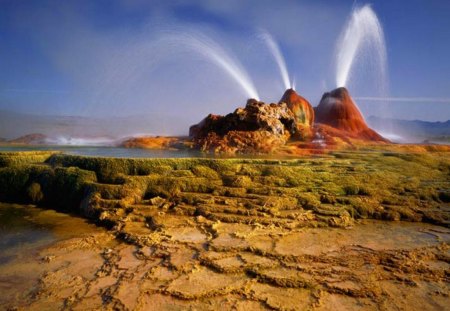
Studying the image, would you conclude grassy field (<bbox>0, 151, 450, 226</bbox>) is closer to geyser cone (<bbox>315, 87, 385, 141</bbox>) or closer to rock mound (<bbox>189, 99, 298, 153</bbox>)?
rock mound (<bbox>189, 99, 298, 153</bbox>)

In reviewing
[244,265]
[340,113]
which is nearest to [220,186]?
[244,265]

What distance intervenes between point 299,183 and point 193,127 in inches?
857

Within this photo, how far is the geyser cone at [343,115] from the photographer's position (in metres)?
45.3

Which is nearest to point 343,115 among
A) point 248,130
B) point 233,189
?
point 248,130

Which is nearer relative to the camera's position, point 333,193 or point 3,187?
point 333,193

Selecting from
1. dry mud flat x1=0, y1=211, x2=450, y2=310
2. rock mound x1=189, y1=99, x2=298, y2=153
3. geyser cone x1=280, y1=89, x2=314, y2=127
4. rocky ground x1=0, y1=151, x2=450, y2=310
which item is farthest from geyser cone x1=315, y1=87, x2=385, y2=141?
dry mud flat x1=0, y1=211, x2=450, y2=310

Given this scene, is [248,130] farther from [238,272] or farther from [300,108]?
[238,272]

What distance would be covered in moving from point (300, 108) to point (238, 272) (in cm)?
3855

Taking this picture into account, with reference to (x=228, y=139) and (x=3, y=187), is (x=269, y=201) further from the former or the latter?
(x=228, y=139)

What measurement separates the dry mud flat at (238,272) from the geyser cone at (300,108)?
3392 centimetres

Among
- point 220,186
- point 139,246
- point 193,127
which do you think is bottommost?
point 139,246

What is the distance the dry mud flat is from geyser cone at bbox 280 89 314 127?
33.9m

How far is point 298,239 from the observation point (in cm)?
870

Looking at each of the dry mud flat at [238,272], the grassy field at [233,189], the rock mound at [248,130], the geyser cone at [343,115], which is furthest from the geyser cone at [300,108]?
the dry mud flat at [238,272]
